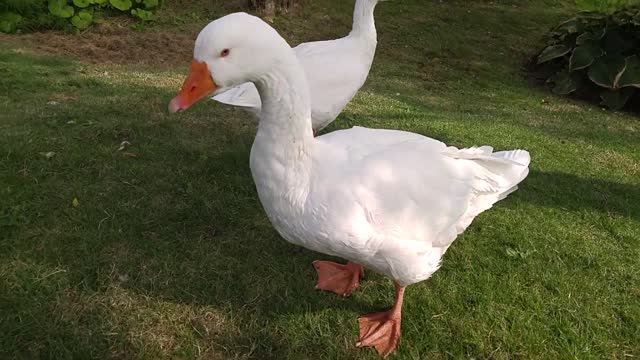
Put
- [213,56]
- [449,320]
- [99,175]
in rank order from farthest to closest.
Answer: [99,175], [449,320], [213,56]

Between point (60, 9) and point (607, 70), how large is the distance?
939 cm

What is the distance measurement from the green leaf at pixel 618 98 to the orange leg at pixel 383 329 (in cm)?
697

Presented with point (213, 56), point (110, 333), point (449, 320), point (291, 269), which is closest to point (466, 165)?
point (449, 320)

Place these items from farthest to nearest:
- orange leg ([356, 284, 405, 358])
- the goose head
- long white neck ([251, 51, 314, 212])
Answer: orange leg ([356, 284, 405, 358]), long white neck ([251, 51, 314, 212]), the goose head

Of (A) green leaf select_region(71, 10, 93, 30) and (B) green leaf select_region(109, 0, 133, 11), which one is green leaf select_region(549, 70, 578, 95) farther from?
(A) green leaf select_region(71, 10, 93, 30)

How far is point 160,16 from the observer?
31.4 feet

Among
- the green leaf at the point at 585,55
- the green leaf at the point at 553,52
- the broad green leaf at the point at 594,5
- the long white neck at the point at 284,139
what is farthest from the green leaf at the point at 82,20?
the broad green leaf at the point at 594,5

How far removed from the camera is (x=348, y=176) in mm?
2311

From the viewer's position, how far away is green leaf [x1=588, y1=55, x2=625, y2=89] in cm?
787

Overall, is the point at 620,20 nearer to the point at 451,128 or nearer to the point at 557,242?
the point at 451,128

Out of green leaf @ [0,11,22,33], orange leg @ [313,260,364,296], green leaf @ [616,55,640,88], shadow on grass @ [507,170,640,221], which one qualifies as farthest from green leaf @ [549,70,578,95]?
green leaf @ [0,11,22,33]

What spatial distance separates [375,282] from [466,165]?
1.03m

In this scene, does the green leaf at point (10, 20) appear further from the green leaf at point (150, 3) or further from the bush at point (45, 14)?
the green leaf at point (150, 3)

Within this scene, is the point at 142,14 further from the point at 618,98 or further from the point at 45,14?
the point at 618,98
